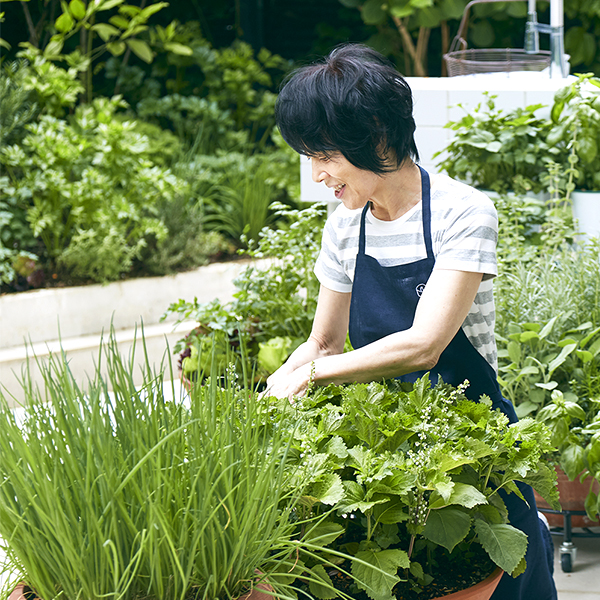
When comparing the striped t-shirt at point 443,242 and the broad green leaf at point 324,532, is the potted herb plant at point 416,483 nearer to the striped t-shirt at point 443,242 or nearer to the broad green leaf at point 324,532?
the broad green leaf at point 324,532

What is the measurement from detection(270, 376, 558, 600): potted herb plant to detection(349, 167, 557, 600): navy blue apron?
258 mm

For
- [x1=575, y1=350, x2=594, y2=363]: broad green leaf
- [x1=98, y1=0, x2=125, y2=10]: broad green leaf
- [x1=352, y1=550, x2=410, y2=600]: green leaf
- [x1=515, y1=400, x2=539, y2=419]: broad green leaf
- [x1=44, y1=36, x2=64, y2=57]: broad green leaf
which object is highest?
[x1=98, y1=0, x2=125, y2=10]: broad green leaf

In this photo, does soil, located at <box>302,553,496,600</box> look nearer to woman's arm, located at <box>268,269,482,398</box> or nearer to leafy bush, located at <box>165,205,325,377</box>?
woman's arm, located at <box>268,269,482,398</box>

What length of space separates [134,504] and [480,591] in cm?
49

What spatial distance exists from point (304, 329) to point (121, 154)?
2001mm

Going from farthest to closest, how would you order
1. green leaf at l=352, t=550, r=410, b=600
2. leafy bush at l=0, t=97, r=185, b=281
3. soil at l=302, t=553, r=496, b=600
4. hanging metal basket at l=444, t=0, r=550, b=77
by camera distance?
leafy bush at l=0, t=97, r=185, b=281 < hanging metal basket at l=444, t=0, r=550, b=77 < soil at l=302, t=553, r=496, b=600 < green leaf at l=352, t=550, r=410, b=600

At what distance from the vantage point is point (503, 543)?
0.94 metres

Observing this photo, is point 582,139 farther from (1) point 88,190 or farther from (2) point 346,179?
(1) point 88,190

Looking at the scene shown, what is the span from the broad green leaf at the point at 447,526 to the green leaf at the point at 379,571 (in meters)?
0.05

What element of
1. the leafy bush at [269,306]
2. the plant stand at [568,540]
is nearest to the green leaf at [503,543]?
the plant stand at [568,540]

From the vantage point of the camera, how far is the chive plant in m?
0.76

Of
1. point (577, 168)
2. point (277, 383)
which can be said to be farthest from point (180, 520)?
point (577, 168)

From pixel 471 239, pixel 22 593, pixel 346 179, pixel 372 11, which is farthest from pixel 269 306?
pixel 372 11

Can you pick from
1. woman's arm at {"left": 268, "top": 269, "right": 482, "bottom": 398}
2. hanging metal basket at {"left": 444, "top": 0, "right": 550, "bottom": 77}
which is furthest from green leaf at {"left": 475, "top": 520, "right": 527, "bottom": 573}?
hanging metal basket at {"left": 444, "top": 0, "right": 550, "bottom": 77}
